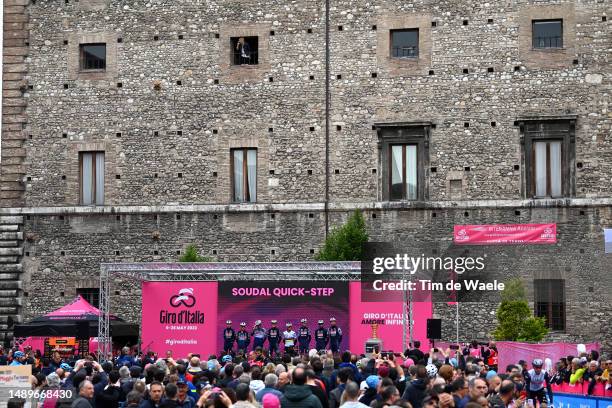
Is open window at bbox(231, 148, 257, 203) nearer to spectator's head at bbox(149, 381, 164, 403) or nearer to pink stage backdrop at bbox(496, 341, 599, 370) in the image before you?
pink stage backdrop at bbox(496, 341, 599, 370)

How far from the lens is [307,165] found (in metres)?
36.0

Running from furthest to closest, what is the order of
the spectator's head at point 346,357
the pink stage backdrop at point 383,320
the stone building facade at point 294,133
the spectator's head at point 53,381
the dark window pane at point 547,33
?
the dark window pane at point 547,33 < the stone building facade at point 294,133 < the pink stage backdrop at point 383,320 < the spectator's head at point 346,357 < the spectator's head at point 53,381

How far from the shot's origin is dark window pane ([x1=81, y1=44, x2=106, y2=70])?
37.6 metres

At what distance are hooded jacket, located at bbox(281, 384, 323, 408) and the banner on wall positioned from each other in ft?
63.7

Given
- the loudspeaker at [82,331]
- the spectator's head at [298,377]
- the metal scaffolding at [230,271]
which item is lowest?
the loudspeaker at [82,331]

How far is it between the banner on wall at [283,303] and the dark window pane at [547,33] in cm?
902

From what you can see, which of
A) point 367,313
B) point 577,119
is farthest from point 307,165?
point 577,119

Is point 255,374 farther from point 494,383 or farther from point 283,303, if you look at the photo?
point 283,303

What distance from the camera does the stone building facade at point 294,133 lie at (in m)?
34.5

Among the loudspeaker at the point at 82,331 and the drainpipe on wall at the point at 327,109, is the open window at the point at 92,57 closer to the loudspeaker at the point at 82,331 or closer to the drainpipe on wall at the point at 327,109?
the drainpipe on wall at the point at 327,109

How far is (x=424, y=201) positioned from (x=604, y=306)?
579cm

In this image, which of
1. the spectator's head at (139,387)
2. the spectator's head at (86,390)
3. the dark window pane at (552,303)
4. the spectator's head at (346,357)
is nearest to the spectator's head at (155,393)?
the spectator's head at (86,390)

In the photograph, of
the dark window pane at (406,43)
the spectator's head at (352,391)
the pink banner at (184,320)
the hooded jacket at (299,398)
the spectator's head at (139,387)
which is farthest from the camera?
the dark window pane at (406,43)

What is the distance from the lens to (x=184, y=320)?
33781 millimetres
